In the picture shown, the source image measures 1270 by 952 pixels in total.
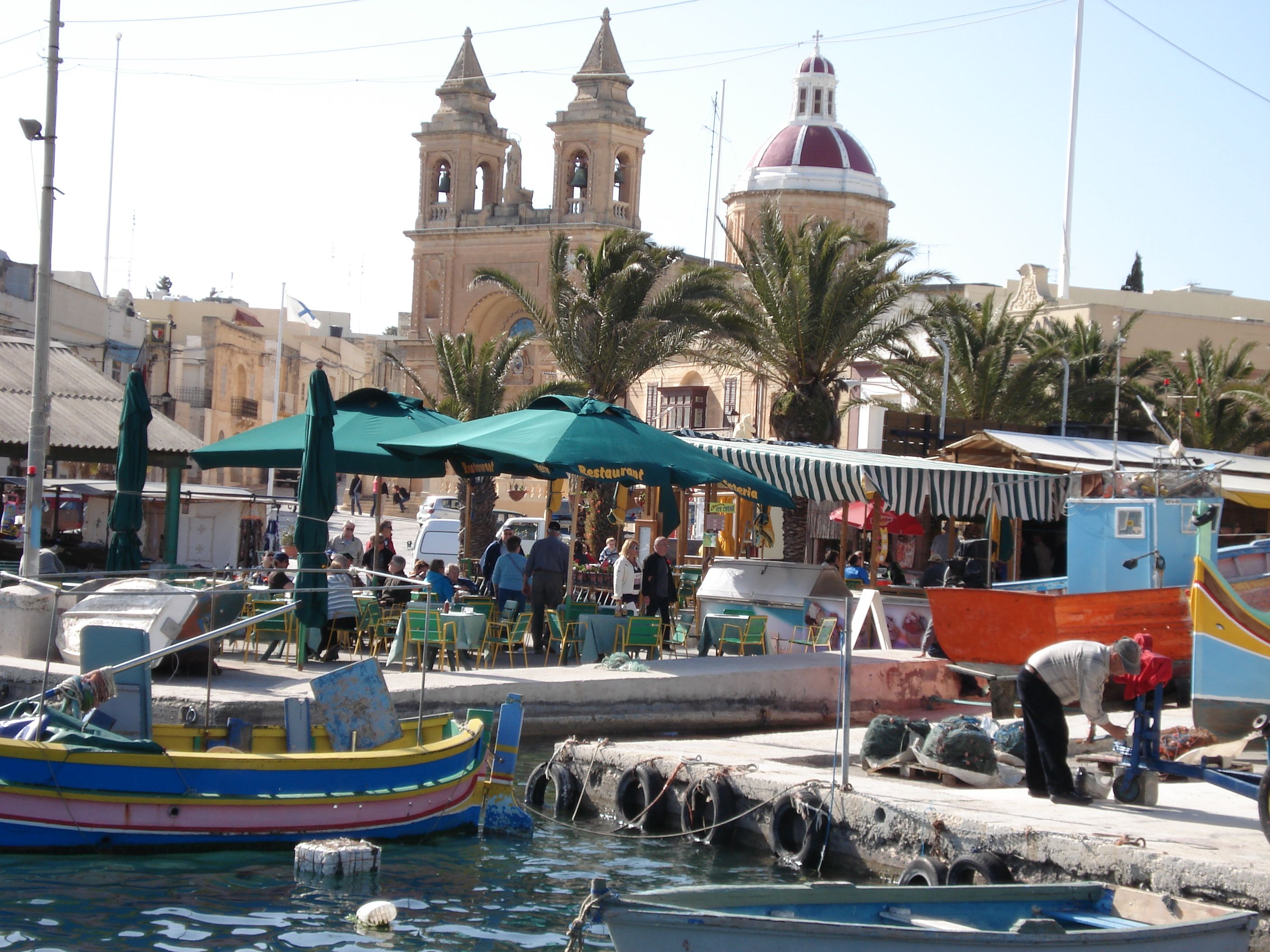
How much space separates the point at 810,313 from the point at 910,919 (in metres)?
18.5

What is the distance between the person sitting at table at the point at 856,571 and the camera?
21594mm

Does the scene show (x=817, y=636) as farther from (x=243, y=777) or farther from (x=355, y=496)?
(x=355, y=496)

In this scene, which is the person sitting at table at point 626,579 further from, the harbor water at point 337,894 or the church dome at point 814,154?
the church dome at point 814,154

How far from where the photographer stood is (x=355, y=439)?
17.9 metres

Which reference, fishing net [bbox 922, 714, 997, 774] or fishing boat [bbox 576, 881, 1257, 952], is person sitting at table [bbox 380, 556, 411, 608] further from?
fishing boat [bbox 576, 881, 1257, 952]

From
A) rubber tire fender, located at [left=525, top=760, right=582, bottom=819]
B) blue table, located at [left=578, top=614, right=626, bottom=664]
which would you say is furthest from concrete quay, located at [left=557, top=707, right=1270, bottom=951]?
blue table, located at [left=578, top=614, right=626, bottom=664]

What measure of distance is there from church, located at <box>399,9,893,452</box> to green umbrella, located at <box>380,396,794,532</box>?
4425 centimetres

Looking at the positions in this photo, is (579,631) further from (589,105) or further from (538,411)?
(589,105)

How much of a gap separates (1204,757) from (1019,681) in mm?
1444

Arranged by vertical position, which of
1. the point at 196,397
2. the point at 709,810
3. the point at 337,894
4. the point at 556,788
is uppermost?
the point at 196,397

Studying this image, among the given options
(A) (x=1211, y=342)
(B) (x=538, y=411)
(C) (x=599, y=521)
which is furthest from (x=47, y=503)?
(A) (x=1211, y=342)

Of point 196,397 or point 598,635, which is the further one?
point 196,397

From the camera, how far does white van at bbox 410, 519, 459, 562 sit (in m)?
32.5

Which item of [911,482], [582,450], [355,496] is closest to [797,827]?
[582,450]
